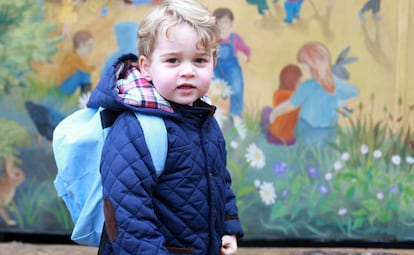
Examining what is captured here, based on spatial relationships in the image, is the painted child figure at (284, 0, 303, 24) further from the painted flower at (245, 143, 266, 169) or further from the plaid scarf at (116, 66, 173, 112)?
the plaid scarf at (116, 66, 173, 112)

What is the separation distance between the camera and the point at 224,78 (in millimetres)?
4316

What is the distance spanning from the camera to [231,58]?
14.1 feet

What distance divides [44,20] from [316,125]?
6.50ft

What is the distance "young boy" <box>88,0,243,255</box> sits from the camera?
1999 millimetres

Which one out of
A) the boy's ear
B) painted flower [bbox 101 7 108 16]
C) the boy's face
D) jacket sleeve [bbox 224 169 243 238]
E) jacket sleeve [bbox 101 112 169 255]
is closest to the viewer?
jacket sleeve [bbox 101 112 169 255]

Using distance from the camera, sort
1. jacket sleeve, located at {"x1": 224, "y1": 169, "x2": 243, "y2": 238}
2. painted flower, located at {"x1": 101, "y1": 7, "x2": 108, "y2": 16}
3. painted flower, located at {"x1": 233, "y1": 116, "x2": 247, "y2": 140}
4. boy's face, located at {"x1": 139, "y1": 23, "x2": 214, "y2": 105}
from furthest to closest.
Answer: painted flower, located at {"x1": 233, "y1": 116, "x2": 247, "y2": 140}
painted flower, located at {"x1": 101, "y1": 7, "x2": 108, "y2": 16}
jacket sleeve, located at {"x1": 224, "y1": 169, "x2": 243, "y2": 238}
boy's face, located at {"x1": 139, "y1": 23, "x2": 214, "y2": 105}

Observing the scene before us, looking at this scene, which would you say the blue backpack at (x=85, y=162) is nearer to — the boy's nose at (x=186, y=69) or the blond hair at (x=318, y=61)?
the boy's nose at (x=186, y=69)

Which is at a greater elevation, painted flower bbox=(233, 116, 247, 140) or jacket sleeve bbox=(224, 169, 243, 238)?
painted flower bbox=(233, 116, 247, 140)

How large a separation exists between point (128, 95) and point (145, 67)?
0.46ft

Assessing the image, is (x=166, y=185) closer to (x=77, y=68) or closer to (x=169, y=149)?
(x=169, y=149)

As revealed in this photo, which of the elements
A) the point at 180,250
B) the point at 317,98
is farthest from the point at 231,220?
the point at 317,98

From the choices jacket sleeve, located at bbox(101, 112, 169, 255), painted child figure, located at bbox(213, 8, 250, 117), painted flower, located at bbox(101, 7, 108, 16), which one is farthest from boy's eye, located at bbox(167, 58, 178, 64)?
painted flower, located at bbox(101, 7, 108, 16)

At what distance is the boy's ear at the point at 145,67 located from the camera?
2205mm

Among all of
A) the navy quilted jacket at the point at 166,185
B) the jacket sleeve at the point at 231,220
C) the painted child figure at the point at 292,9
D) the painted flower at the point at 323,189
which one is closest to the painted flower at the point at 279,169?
the painted flower at the point at 323,189
